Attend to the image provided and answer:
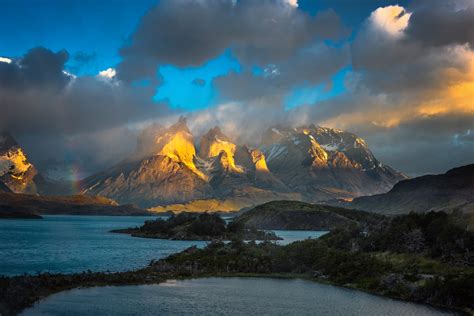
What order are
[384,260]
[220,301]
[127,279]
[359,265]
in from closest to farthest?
[220,301] < [127,279] < [359,265] < [384,260]

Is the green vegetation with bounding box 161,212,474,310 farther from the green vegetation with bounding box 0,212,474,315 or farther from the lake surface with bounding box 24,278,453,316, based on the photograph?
the lake surface with bounding box 24,278,453,316

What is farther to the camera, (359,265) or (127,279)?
(359,265)

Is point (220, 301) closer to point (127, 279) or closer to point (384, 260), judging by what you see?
point (127, 279)

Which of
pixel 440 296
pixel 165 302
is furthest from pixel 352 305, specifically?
pixel 165 302

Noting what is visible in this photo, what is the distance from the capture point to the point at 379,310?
7650 centimetres

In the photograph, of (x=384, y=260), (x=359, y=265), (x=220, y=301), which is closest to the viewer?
(x=220, y=301)

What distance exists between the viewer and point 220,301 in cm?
8019

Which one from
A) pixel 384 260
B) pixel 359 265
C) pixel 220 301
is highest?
pixel 384 260

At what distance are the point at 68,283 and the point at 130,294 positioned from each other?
45.6 ft

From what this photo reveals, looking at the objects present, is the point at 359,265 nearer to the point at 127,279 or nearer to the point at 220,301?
the point at 220,301

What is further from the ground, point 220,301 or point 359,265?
point 359,265

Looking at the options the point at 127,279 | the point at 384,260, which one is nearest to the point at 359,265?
the point at 384,260

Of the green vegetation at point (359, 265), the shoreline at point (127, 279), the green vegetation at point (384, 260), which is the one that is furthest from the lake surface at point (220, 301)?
the green vegetation at point (384, 260)

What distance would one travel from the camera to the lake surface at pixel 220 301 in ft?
236
